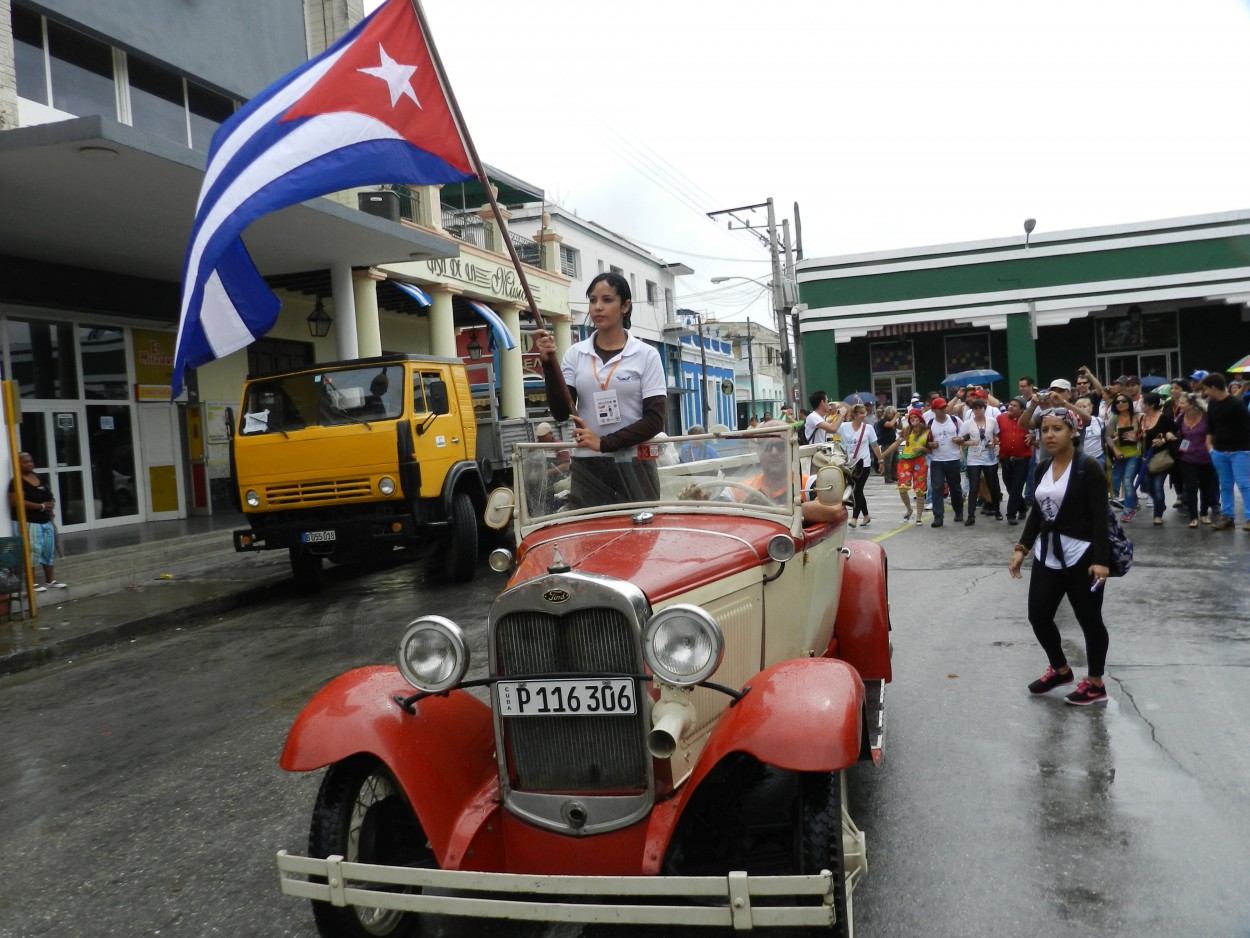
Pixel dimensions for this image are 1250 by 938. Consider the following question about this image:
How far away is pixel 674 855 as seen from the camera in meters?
2.87

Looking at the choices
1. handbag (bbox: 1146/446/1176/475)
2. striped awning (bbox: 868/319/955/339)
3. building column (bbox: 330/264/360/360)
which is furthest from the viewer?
striped awning (bbox: 868/319/955/339)

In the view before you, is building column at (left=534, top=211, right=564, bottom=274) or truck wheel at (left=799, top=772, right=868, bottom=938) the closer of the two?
truck wheel at (left=799, top=772, right=868, bottom=938)

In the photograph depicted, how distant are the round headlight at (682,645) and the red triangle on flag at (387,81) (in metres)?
2.89

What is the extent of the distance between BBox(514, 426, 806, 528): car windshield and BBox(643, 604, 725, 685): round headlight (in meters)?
1.14

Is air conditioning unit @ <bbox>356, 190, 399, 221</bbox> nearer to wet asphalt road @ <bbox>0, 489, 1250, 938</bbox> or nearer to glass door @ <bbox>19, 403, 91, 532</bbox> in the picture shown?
glass door @ <bbox>19, 403, 91, 532</bbox>

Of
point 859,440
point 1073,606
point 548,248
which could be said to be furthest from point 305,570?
point 548,248

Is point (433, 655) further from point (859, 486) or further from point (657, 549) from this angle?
point (859, 486)

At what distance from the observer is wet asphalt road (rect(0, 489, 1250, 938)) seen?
326cm

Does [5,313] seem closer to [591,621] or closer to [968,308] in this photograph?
[591,621]

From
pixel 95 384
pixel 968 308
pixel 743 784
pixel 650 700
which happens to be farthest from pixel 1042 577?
pixel 968 308

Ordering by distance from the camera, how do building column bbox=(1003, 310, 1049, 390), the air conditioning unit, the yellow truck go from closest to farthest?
the yellow truck < the air conditioning unit < building column bbox=(1003, 310, 1049, 390)

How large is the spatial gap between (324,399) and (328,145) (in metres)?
6.03

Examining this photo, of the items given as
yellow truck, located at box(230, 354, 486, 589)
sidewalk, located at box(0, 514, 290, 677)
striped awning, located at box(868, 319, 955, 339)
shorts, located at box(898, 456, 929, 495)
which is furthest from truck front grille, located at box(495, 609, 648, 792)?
striped awning, located at box(868, 319, 955, 339)

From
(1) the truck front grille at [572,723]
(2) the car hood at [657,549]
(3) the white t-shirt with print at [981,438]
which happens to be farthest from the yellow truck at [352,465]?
(1) the truck front grille at [572,723]
